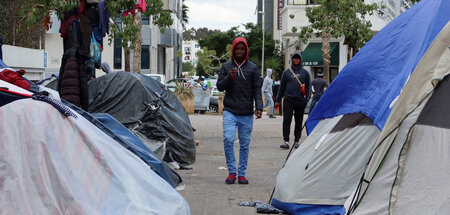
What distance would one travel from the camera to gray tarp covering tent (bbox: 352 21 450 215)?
510 cm

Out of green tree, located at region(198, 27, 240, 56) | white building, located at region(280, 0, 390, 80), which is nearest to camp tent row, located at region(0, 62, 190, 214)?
white building, located at region(280, 0, 390, 80)

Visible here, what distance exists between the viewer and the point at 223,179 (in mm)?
9227

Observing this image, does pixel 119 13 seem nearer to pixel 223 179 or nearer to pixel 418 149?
pixel 223 179

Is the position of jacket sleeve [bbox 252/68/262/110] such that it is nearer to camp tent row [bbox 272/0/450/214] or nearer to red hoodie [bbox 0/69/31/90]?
camp tent row [bbox 272/0/450/214]

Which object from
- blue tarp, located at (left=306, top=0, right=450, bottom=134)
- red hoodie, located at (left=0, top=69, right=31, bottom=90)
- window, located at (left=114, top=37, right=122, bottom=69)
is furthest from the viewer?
window, located at (left=114, top=37, right=122, bottom=69)

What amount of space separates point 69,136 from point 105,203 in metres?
0.57

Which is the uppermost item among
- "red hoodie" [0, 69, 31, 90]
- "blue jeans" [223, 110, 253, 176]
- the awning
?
the awning

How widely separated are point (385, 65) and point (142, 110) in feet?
14.8

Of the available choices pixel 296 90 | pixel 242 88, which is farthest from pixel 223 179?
pixel 296 90

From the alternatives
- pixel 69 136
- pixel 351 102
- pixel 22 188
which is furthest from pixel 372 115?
pixel 22 188

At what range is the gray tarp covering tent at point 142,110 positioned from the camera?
32.6ft

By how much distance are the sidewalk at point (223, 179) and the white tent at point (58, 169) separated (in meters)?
1.56

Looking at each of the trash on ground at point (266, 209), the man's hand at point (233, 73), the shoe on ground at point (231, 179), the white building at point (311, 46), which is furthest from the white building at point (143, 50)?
the trash on ground at point (266, 209)

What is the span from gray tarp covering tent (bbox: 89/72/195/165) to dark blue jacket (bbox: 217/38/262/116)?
5.24 feet
